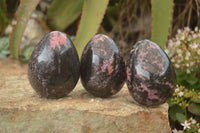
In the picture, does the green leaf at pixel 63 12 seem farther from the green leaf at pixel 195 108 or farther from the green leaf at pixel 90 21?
the green leaf at pixel 195 108

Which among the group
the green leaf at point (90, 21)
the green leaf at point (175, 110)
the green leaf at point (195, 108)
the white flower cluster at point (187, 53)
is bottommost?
the green leaf at point (175, 110)

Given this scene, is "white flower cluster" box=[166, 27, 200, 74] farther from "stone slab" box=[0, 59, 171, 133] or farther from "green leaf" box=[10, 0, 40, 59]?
"green leaf" box=[10, 0, 40, 59]

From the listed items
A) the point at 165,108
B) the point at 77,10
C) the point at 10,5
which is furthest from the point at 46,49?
the point at 10,5

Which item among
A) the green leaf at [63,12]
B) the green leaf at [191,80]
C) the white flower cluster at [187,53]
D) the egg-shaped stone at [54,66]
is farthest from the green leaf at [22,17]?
the green leaf at [191,80]

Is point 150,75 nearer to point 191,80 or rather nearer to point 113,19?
point 191,80

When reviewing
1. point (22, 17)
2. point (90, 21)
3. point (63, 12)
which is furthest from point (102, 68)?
point (63, 12)

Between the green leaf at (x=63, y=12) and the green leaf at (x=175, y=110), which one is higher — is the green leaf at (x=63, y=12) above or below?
above

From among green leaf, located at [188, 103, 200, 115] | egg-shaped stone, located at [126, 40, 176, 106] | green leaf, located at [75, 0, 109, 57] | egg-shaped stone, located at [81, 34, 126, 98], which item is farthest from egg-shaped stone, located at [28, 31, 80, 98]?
green leaf, located at [188, 103, 200, 115]
